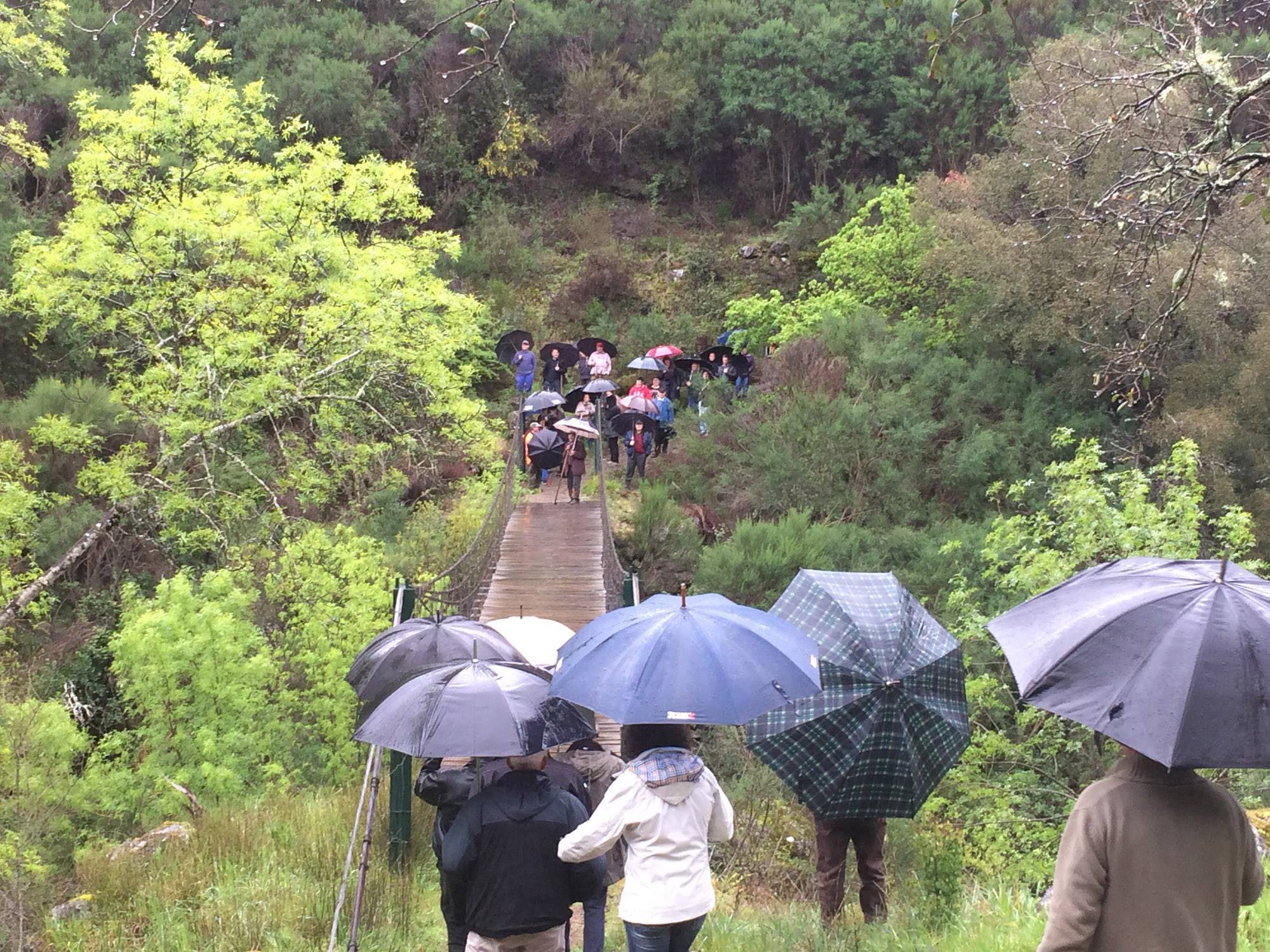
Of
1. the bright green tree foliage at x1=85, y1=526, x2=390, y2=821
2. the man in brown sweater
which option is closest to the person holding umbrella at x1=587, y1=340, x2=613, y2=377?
the bright green tree foliage at x1=85, y1=526, x2=390, y2=821

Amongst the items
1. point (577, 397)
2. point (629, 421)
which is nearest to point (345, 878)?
point (629, 421)

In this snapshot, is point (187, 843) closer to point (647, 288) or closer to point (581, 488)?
point (581, 488)

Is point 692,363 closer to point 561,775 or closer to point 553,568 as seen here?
point 553,568

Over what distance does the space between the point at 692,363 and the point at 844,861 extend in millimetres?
20306

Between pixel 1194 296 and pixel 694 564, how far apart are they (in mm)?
9645

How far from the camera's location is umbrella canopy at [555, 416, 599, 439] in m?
15.3

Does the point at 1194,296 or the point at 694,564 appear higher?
the point at 1194,296

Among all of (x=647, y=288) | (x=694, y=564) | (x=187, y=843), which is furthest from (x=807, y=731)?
(x=647, y=288)

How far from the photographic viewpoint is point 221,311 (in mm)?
16406

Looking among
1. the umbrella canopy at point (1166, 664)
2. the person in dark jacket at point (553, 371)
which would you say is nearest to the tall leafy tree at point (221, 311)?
the person in dark jacket at point (553, 371)

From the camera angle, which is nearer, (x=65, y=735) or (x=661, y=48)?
(x=65, y=735)

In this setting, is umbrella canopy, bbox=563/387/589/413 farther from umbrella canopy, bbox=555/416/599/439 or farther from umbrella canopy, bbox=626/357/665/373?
umbrella canopy, bbox=555/416/599/439

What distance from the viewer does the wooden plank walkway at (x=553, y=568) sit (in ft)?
37.5

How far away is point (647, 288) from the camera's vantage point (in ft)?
110
